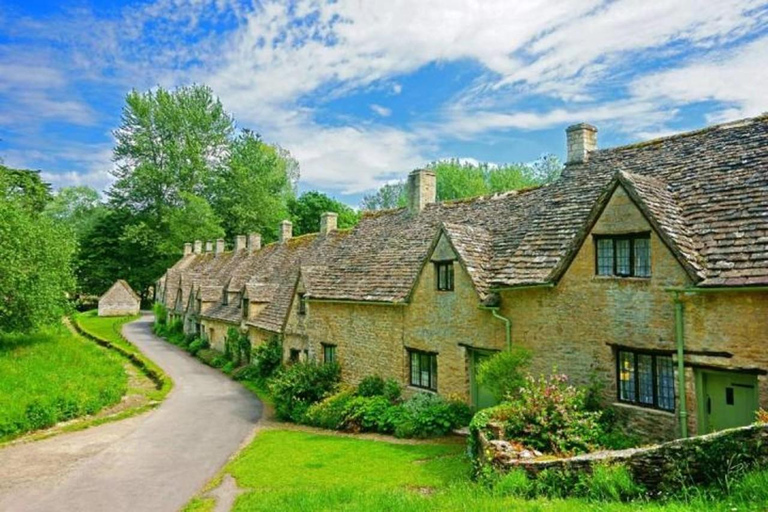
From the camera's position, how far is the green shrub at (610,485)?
9.59m

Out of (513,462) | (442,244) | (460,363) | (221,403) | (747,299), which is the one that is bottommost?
(221,403)

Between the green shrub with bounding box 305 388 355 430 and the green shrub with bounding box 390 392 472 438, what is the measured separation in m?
2.72

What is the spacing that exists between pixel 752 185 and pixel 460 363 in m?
10.1

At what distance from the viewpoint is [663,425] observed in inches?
525

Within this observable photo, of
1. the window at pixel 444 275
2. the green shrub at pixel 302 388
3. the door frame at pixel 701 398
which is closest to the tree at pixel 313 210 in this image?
the green shrub at pixel 302 388

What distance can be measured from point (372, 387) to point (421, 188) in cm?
1005

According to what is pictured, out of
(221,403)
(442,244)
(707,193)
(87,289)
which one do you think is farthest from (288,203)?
(707,193)

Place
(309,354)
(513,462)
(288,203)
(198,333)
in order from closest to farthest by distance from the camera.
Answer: (513,462)
(309,354)
(198,333)
(288,203)

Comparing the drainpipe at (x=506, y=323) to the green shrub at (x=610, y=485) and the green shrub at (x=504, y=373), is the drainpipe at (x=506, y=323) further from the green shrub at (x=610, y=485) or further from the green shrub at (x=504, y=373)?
the green shrub at (x=610, y=485)

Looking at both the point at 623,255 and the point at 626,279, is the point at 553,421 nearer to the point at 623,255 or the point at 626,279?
the point at 626,279

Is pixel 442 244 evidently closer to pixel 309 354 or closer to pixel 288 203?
pixel 309 354

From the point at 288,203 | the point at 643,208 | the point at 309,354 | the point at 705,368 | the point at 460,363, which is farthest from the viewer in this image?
the point at 288,203

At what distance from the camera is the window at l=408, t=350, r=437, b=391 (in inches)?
807

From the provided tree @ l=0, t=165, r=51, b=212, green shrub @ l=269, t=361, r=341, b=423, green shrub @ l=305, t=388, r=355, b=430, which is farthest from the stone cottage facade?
tree @ l=0, t=165, r=51, b=212
